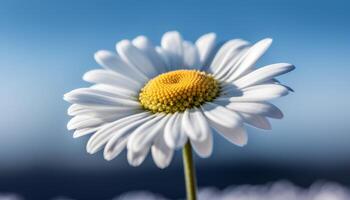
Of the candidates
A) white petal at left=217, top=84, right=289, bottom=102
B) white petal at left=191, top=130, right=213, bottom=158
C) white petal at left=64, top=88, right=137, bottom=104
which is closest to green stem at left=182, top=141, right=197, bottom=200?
white petal at left=191, top=130, right=213, bottom=158

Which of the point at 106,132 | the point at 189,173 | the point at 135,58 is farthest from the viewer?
the point at 135,58

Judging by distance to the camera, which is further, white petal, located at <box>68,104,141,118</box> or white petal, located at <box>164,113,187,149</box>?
white petal, located at <box>68,104,141,118</box>

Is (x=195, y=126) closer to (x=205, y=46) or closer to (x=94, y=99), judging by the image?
(x=94, y=99)

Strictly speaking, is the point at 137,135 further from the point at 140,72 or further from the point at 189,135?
the point at 140,72

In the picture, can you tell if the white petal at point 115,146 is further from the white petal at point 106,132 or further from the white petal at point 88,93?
the white petal at point 88,93

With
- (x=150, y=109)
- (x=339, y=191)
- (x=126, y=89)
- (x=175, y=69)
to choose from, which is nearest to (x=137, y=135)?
(x=150, y=109)

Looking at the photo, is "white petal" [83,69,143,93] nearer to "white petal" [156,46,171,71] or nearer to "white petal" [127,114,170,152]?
"white petal" [156,46,171,71]

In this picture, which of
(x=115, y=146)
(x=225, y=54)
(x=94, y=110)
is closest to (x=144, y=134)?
(x=115, y=146)
